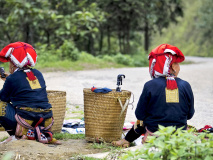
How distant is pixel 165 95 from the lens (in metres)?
4.26

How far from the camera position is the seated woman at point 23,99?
475 centimetres

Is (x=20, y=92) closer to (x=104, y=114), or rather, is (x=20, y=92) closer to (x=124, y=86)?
(x=104, y=114)

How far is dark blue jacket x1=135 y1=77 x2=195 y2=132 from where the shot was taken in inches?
168

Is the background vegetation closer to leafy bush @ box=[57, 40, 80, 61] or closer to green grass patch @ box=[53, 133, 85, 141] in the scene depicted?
leafy bush @ box=[57, 40, 80, 61]

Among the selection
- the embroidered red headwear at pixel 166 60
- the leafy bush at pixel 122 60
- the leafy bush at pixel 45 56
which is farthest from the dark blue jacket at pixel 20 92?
the leafy bush at pixel 122 60

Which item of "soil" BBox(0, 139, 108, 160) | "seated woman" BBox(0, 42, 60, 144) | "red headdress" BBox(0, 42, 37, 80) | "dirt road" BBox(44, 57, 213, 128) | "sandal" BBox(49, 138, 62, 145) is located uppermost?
"red headdress" BBox(0, 42, 37, 80)

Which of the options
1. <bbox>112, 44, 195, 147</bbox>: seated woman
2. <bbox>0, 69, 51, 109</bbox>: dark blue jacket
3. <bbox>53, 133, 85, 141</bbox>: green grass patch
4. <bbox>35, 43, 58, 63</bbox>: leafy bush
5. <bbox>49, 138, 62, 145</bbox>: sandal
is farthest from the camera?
<bbox>35, 43, 58, 63</bbox>: leafy bush

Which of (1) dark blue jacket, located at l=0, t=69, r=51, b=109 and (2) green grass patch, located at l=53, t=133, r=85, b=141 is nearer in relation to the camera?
(1) dark blue jacket, located at l=0, t=69, r=51, b=109

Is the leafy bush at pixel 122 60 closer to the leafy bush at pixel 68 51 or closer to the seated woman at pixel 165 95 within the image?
the leafy bush at pixel 68 51

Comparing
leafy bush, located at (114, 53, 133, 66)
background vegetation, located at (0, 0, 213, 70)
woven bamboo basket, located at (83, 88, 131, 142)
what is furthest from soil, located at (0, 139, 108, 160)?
leafy bush, located at (114, 53, 133, 66)

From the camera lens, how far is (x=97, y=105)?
4.96 meters

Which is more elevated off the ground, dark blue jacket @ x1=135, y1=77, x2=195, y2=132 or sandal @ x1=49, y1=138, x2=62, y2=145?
dark blue jacket @ x1=135, y1=77, x2=195, y2=132

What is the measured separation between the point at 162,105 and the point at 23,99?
5.79 ft

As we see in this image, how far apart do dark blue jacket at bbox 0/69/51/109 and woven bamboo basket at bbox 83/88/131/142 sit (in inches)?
25.0
